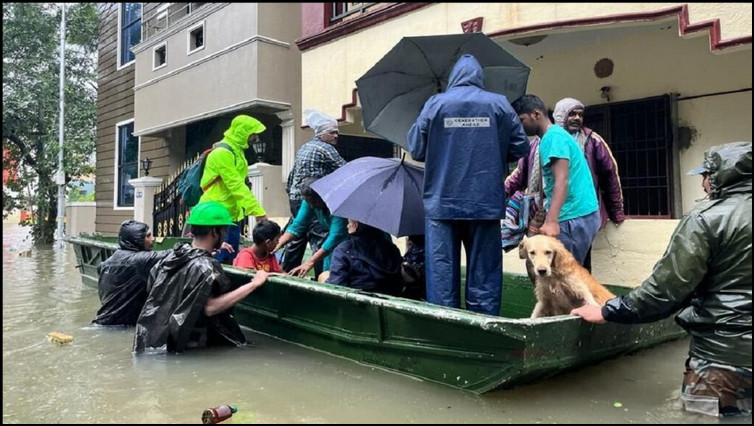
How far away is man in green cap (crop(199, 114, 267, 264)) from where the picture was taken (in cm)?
590

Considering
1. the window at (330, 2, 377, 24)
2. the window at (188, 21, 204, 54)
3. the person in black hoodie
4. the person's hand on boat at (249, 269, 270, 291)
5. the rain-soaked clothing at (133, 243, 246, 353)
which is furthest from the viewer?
the window at (188, 21, 204, 54)

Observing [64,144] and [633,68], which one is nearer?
[633,68]

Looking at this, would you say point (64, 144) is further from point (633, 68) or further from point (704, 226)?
point (704, 226)

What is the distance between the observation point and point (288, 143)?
37.1 feet

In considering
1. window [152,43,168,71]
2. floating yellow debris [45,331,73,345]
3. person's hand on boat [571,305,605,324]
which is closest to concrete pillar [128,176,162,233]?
window [152,43,168,71]

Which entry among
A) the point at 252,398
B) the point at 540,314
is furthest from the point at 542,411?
the point at 252,398

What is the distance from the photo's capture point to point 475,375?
3209 millimetres

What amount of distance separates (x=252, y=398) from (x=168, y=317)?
4.16ft

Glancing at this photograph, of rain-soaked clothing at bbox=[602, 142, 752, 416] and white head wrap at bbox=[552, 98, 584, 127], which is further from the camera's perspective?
white head wrap at bbox=[552, 98, 584, 127]

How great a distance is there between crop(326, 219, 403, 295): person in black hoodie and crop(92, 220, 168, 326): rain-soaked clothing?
6.30 ft

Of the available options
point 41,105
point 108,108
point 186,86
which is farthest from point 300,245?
point 41,105

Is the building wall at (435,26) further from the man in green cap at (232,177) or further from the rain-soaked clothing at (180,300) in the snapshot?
the rain-soaked clothing at (180,300)

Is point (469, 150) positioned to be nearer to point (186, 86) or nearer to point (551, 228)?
point (551, 228)

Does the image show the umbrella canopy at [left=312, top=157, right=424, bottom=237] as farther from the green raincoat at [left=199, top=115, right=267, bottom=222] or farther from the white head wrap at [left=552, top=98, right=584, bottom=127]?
the green raincoat at [left=199, top=115, right=267, bottom=222]
